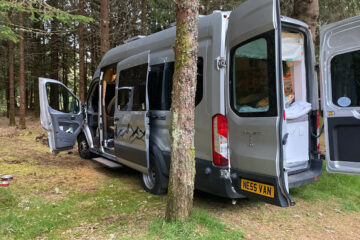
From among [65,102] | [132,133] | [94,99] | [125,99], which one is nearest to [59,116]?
[65,102]

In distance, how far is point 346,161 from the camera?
12.7 feet

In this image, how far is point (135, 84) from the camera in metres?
5.09

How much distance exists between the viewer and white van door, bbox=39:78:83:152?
6500mm

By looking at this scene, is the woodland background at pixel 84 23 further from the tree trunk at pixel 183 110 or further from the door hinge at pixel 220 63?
the tree trunk at pixel 183 110

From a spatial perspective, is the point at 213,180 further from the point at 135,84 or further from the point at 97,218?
the point at 135,84

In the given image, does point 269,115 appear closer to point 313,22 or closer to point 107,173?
point 313,22

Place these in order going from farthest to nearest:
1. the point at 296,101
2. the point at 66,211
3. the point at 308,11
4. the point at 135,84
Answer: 1. the point at 308,11
2. the point at 135,84
3. the point at 296,101
4. the point at 66,211

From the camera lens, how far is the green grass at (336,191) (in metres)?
4.63

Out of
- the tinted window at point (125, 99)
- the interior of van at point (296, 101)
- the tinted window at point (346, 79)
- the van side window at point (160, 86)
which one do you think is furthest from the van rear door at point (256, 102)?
the tinted window at point (125, 99)

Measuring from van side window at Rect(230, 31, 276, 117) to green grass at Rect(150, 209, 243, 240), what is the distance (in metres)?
1.33

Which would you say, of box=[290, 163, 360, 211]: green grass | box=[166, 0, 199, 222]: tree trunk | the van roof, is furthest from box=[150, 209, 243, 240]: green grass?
the van roof

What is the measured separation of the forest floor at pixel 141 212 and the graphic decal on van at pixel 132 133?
906mm

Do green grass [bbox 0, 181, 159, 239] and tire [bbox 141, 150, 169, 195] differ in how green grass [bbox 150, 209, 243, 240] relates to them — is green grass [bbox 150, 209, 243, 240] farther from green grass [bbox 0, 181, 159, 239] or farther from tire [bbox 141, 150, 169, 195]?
tire [bbox 141, 150, 169, 195]

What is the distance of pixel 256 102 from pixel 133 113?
7.90ft
